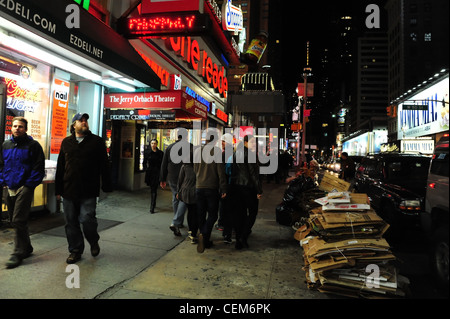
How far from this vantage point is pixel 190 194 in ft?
18.4

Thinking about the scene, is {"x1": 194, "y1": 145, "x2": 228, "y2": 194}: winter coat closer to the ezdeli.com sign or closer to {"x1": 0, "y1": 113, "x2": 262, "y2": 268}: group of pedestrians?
{"x1": 0, "y1": 113, "x2": 262, "y2": 268}: group of pedestrians

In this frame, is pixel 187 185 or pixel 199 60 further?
pixel 199 60

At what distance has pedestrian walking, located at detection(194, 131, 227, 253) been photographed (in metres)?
5.29

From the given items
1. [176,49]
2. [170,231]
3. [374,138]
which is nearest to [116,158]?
[176,49]

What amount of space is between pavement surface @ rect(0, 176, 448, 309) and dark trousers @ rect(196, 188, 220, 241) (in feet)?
1.29

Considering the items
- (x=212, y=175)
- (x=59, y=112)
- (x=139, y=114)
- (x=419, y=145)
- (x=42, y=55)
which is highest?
(x=42, y=55)

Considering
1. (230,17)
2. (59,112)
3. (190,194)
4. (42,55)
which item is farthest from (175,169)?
(230,17)

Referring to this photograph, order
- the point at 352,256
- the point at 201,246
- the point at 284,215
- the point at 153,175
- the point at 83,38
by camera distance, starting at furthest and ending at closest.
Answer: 1. the point at 153,175
2. the point at 284,215
3. the point at 83,38
4. the point at 201,246
5. the point at 352,256

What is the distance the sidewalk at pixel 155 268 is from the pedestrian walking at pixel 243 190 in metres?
0.37

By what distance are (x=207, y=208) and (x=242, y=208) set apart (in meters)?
0.65

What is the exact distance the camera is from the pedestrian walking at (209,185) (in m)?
5.29

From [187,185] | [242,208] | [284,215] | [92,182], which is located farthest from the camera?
[284,215]

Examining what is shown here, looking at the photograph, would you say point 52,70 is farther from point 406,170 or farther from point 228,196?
point 406,170
